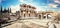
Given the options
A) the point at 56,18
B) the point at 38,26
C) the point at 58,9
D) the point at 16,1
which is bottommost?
the point at 38,26

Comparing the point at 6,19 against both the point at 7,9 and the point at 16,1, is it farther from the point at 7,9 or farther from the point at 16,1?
the point at 16,1

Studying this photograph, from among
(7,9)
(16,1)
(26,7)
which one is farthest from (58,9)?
(7,9)

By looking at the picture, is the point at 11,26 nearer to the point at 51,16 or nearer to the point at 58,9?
the point at 51,16

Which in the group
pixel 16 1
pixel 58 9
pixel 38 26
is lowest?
pixel 38 26

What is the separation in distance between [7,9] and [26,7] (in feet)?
1.36

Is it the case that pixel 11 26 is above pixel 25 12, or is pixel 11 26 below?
below

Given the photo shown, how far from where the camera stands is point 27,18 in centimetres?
275

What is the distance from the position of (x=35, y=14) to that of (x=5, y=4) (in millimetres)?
686

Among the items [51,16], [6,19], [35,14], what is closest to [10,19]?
[6,19]

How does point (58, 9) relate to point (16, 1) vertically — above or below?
below

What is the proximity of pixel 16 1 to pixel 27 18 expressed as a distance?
0.44 m

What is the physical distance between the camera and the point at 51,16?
271 centimetres

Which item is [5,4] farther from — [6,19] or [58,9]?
[58,9]

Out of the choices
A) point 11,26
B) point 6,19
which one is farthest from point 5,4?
point 11,26
